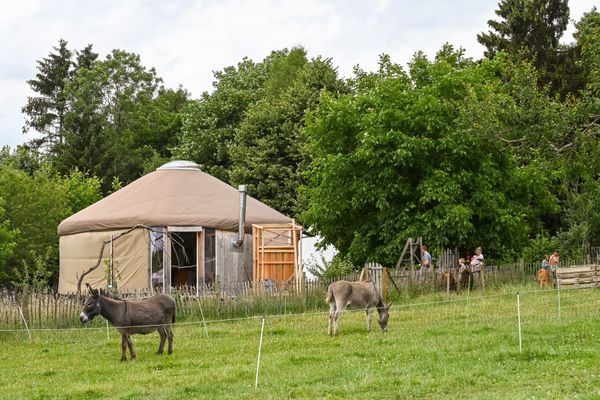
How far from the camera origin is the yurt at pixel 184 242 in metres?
29.2

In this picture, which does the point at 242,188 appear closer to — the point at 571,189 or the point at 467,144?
the point at 467,144

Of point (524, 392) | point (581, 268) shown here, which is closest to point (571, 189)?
point (581, 268)

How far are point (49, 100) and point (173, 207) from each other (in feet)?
125

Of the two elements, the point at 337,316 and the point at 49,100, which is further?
the point at 49,100

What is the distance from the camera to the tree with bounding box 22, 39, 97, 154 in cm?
6481

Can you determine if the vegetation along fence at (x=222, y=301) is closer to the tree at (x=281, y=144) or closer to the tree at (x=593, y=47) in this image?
the tree at (x=593, y=47)

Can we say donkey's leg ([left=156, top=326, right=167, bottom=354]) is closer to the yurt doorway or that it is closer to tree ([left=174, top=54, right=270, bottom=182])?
the yurt doorway

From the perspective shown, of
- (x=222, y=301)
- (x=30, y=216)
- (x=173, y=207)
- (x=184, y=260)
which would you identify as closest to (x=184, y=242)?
(x=184, y=260)

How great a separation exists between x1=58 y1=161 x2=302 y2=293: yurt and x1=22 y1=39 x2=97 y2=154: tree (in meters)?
35.2

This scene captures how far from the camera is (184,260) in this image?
30.2 m

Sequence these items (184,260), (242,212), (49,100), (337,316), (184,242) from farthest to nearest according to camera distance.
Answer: (49,100) → (184,242) → (184,260) → (242,212) → (337,316)

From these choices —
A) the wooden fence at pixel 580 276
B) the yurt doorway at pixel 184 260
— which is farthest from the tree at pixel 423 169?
the yurt doorway at pixel 184 260

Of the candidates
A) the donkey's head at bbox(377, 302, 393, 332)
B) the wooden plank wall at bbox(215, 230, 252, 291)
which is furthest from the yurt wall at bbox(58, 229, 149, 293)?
the donkey's head at bbox(377, 302, 393, 332)

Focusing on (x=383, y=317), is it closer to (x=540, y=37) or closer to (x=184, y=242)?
(x=184, y=242)
